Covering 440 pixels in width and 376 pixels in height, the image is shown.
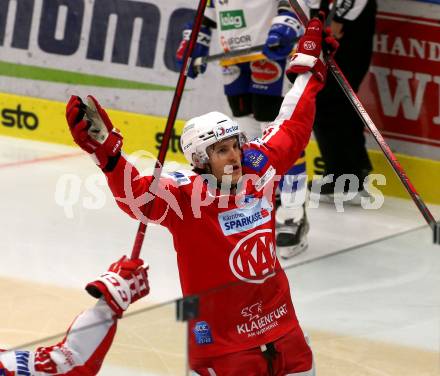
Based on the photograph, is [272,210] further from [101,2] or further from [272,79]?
[101,2]

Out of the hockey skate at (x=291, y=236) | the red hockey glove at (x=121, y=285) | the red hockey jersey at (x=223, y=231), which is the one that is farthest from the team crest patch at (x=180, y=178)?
the hockey skate at (x=291, y=236)

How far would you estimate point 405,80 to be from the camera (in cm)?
592

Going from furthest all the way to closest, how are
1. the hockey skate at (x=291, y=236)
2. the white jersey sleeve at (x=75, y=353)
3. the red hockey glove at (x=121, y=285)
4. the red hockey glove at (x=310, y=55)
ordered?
1. the hockey skate at (x=291, y=236)
2. the red hockey glove at (x=310, y=55)
3. the red hockey glove at (x=121, y=285)
4. the white jersey sleeve at (x=75, y=353)

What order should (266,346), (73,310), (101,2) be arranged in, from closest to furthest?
(266,346) → (73,310) → (101,2)

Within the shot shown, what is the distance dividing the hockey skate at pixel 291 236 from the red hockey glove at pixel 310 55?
56.8 inches

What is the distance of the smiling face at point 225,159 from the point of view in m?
3.29

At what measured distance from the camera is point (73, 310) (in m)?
4.53

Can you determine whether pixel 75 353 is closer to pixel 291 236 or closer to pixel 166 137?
pixel 166 137

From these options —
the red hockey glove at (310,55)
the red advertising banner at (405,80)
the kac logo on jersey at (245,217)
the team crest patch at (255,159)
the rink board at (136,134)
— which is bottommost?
the rink board at (136,134)

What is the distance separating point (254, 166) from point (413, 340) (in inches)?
30.2

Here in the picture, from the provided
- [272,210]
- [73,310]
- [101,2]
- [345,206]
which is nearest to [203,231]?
[272,210]

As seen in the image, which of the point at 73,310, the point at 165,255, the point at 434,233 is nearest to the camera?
the point at 434,233

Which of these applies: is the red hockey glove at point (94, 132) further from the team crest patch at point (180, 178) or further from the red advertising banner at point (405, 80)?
the red advertising banner at point (405, 80)

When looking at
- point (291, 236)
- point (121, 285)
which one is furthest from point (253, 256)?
point (291, 236)
